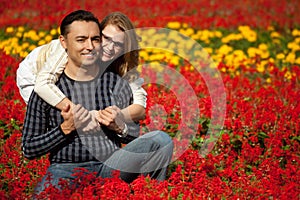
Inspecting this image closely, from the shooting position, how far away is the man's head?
12.4 feet

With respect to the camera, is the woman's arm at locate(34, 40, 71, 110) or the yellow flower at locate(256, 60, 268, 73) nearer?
the woman's arm at locate(34, 40, 71, 110)

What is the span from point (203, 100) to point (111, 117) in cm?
221

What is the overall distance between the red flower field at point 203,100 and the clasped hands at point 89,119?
0.35 metres

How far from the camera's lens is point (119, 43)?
4.18 m

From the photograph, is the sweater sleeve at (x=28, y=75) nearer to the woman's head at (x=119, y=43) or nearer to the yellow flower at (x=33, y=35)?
the woman's head at (x=119, y=43)

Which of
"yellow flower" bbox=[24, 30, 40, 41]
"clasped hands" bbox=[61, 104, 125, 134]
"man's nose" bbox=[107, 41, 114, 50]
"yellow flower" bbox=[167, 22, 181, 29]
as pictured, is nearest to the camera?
"clasped hands" bbox=[61, 104, 125, 134]

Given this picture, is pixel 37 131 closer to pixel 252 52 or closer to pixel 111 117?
pixel 111 117

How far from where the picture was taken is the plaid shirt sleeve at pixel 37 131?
3736 millimetres

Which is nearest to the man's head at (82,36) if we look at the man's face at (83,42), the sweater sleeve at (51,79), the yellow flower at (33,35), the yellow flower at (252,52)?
the man's face at (83,42)

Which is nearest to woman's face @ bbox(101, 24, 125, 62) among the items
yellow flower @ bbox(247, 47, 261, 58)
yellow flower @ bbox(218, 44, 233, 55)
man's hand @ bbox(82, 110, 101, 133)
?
man's hand @ bbox(82, 110, 101, 133)

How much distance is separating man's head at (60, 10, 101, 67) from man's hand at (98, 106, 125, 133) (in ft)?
1.19

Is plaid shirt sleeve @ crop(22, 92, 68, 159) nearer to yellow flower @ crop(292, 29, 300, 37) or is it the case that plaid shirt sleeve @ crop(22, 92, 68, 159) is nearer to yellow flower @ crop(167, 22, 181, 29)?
yellow flower @ crop(167, 22, 181, 29)

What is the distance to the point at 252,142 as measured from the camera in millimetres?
5309

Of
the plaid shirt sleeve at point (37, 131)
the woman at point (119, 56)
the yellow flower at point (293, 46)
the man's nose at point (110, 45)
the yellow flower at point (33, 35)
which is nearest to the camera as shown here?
the plaid shirt sleeve at point (37, 131)
